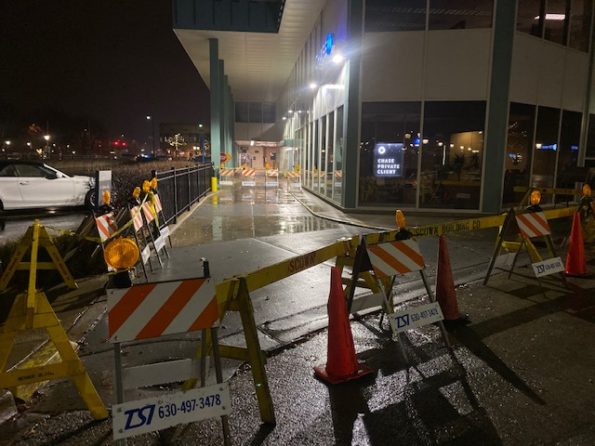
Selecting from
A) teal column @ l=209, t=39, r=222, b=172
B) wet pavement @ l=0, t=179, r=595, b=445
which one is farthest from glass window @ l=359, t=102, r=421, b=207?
teal column @ l=209, t=39, r=222, b=172

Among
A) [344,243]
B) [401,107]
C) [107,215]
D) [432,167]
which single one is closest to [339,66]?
[401,107]

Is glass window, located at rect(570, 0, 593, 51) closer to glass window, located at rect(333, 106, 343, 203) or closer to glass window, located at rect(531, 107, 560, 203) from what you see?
glass window, located at rect(531, 107, 560, 203)

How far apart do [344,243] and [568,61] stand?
14697mm

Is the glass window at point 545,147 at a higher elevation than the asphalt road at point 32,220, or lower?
higher

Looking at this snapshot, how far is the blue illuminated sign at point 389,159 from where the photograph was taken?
45.0ft

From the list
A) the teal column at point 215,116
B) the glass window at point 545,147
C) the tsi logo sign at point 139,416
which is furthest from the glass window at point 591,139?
the tsi logo sign at point 139,416

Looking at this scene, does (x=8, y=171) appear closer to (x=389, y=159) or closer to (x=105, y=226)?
(x=105, y=226)

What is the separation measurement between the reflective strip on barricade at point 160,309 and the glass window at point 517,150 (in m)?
13.2

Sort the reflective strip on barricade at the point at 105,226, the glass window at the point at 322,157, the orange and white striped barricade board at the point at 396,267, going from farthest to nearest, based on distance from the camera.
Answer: the glass window at the point at 322,157, the reflective strip on barricade at the point at 105,226, the orange and white striped barricade board at the point at 396,267

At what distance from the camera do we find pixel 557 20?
14508 mm

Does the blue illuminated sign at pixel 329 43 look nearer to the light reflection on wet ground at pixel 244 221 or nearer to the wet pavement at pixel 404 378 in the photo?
the light reflection on wet ground at pixel 244 221

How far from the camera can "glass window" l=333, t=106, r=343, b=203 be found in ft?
48.1

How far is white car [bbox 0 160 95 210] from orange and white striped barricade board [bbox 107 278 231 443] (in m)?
12.2

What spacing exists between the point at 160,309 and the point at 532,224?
18.6 feet
